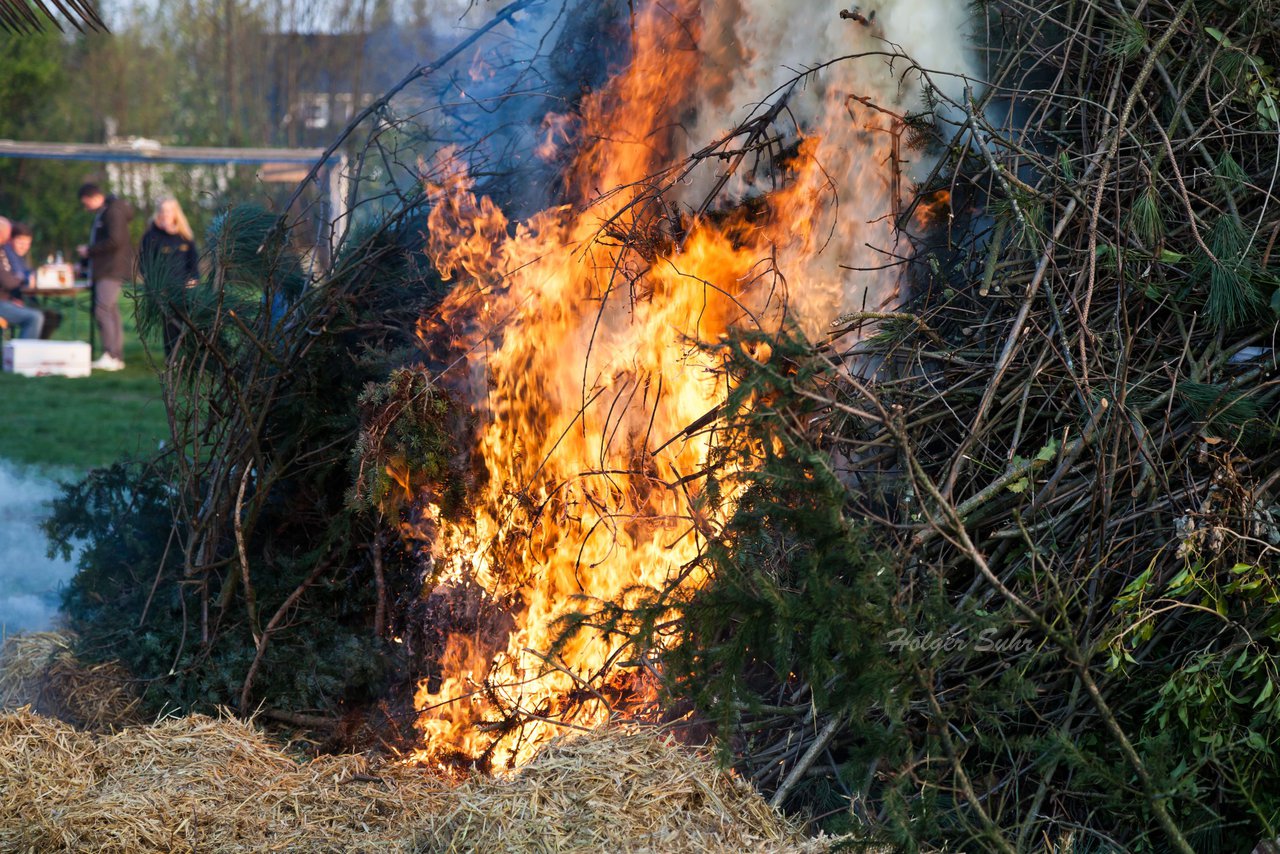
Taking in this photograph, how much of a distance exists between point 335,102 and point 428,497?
20.0 m

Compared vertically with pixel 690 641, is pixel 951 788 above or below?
below

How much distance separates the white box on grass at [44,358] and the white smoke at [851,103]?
10.1 metres

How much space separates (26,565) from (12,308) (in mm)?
8324

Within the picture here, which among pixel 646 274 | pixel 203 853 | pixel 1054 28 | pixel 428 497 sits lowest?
pixel 203 853

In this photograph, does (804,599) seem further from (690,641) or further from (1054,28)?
(1054,28)

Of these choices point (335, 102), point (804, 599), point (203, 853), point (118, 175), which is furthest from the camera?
point (335, 102)

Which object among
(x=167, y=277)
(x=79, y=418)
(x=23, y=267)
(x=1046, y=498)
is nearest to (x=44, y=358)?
(x=23, y=267)

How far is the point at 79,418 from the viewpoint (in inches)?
389

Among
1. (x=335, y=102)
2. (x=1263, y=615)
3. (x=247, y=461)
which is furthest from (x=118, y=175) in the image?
(x=1263, y=615)

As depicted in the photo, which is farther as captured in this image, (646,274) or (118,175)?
(118,175)

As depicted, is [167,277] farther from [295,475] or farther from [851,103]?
[851,103]

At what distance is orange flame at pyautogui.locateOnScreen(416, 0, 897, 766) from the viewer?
429 cm

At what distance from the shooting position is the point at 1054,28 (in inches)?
166

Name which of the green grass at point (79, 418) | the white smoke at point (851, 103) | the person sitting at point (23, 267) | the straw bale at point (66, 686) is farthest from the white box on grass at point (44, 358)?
the white smoke at point (851, 103)
